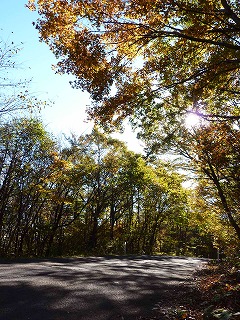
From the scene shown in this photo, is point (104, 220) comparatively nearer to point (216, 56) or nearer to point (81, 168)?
point (81, 168)

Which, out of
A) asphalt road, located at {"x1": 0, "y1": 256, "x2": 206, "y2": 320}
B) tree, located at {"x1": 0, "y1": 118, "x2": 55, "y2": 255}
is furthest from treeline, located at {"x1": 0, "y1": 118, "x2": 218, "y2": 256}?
asphalt road, located at {"x1": 0, "y1": 256, "x2": 206, "y2": 320}

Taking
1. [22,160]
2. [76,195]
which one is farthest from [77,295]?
[76,195]

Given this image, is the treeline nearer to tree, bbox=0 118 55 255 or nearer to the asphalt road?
tree, bbox=0 118 55 255

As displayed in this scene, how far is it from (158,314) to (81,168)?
1804 centimetres

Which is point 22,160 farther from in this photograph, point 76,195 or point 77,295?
point 77,295

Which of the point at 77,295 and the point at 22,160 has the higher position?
the point at 22,160

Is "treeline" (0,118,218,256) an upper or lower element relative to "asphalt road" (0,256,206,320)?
upper

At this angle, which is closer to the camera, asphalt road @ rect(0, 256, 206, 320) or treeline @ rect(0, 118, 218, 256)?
asphalt road @ rect(0, 256, 206, 320)

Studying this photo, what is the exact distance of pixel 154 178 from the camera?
30062 millimetres

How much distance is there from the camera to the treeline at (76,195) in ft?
62.5

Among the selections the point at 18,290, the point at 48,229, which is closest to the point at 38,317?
the point at 18,290

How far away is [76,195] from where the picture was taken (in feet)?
89.1

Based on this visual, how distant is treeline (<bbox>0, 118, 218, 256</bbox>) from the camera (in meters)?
19.1

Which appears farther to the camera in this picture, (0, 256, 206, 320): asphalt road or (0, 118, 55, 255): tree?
(0, 118, 55, 255): tree
